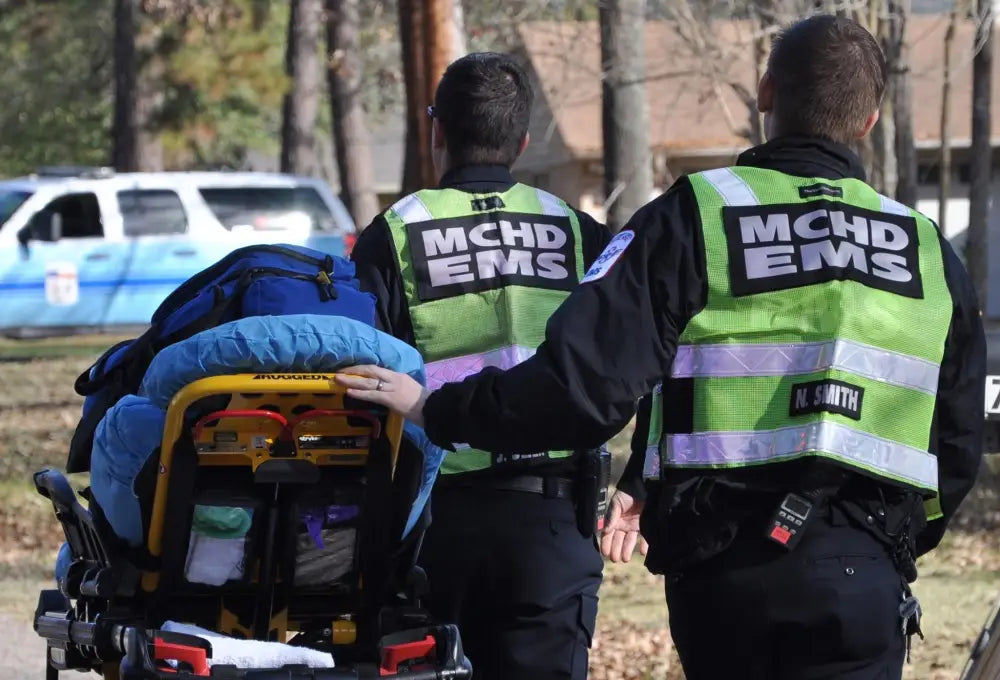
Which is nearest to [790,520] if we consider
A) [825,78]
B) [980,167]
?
Answer: [825,78]

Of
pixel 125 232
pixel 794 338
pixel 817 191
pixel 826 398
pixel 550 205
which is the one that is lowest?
pixel 125 232

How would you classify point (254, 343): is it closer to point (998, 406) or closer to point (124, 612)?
point (124, 612)

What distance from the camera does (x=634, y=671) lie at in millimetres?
6504

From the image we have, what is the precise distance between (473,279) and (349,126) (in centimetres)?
2303

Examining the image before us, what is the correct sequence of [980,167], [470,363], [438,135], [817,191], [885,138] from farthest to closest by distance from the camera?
[980,167] < [885,138] < [438,135] < [470,363] < [817,191]

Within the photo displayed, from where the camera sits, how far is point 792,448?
9.83ft

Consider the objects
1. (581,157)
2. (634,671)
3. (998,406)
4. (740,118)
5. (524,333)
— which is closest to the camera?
(524,333)

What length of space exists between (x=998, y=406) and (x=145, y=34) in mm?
26534

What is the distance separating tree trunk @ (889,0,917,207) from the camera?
13.0 meters

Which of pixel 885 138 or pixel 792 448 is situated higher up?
pixel 792 448

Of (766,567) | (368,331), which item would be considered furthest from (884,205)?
(368,331)

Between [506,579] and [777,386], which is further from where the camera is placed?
[506,579]

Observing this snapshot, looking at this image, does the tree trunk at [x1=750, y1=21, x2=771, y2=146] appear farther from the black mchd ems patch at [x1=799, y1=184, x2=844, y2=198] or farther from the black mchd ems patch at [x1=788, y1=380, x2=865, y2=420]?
the black mchd ems patch at [x1=788, y1=380, x2=865, y2=420]

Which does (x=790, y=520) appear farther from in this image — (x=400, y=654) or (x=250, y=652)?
(x=250, y=652)
